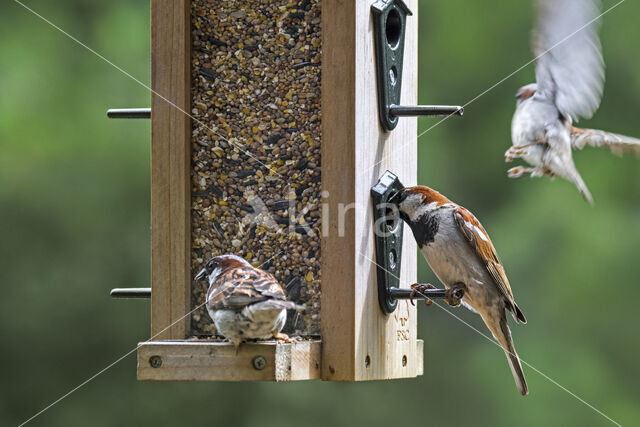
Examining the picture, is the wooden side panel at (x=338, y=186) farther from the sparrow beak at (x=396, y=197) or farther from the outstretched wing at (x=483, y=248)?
the outstretched wing at (x=483, y=248)

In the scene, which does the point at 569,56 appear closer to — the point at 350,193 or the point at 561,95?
the point at 561,95

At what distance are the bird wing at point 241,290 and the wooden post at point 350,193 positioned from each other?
0.36 m

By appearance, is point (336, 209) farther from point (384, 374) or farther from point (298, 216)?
point (384, 374)

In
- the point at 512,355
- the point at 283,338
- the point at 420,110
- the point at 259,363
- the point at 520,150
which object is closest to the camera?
the point at 259,363

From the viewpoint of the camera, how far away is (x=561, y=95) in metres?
5.19

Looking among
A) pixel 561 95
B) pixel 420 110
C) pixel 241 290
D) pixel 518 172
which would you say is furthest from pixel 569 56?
pixel 241 290

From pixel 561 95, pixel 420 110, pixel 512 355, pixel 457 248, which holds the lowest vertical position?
pixel 512 355

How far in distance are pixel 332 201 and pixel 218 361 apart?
2.82 ft

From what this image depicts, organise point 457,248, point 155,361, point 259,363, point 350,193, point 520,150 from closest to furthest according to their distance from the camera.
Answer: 1. point 259,363
2. point 155,361
3. point 350,193
4. point 457,248
5. point 520,150

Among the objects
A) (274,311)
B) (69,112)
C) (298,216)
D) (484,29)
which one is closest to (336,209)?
(298,216)

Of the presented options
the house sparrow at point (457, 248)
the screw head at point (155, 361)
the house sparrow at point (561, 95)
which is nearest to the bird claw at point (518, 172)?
the house sparrow at point (561, 95)

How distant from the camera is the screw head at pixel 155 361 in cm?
396

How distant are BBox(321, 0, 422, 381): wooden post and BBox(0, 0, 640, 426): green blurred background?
3.75 meters

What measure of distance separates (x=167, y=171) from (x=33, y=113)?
13.3 ft
